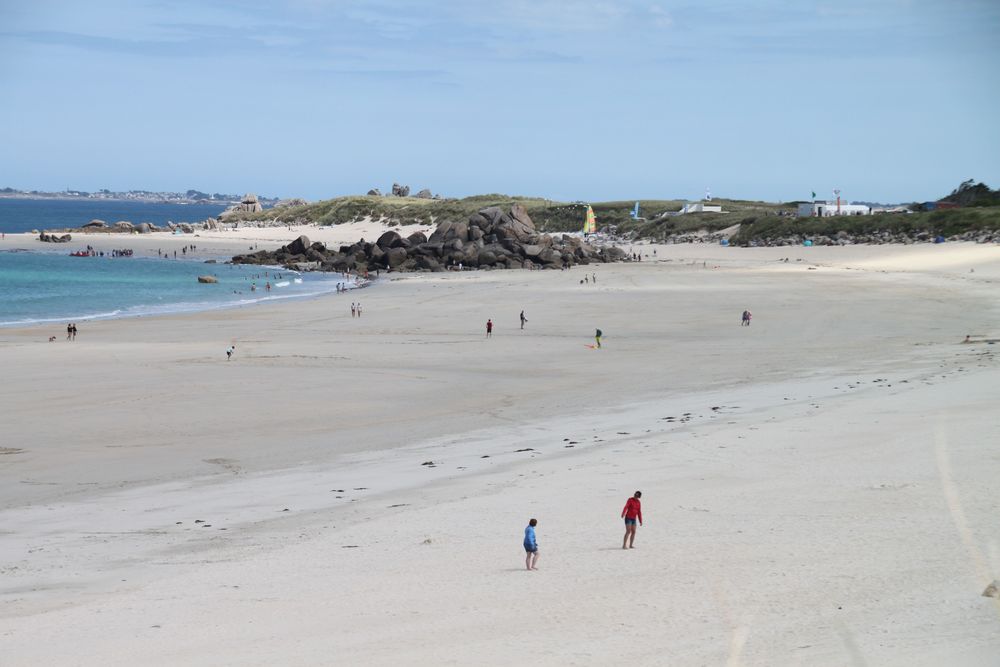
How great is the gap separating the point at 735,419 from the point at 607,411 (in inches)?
128

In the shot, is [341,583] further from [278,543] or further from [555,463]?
[555,463]

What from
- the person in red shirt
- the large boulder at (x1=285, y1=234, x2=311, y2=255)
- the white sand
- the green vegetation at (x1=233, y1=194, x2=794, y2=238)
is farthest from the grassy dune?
the person in red shirt

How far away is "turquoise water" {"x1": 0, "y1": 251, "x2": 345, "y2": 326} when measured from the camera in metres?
50.8

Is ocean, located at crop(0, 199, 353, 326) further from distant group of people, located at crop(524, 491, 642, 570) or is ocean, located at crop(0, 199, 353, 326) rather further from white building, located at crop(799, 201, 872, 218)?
white building, located at crop(799, 201, 872, 218)

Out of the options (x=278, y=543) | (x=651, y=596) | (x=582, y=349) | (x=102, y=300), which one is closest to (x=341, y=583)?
(x=278, y=543)

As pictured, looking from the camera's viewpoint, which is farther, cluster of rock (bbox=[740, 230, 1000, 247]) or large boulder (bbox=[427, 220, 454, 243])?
large boulder (bbox=[427, 220, 454, 243])

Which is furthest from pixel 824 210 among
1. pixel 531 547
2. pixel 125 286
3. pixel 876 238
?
pixel 531 547

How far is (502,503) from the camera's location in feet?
51.1

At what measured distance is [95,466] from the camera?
1891cm

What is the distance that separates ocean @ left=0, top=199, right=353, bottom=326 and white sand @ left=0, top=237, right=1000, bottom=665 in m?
17.5

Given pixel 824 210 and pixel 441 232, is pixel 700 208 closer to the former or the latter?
pixel 824 210

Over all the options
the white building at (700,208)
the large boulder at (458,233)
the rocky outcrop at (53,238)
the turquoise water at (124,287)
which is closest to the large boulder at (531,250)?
the large boulder at (458,233)

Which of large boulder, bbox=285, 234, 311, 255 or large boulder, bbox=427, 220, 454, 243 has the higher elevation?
large boulder, bbox=427, 220, 454, 243

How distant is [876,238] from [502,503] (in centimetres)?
7234
